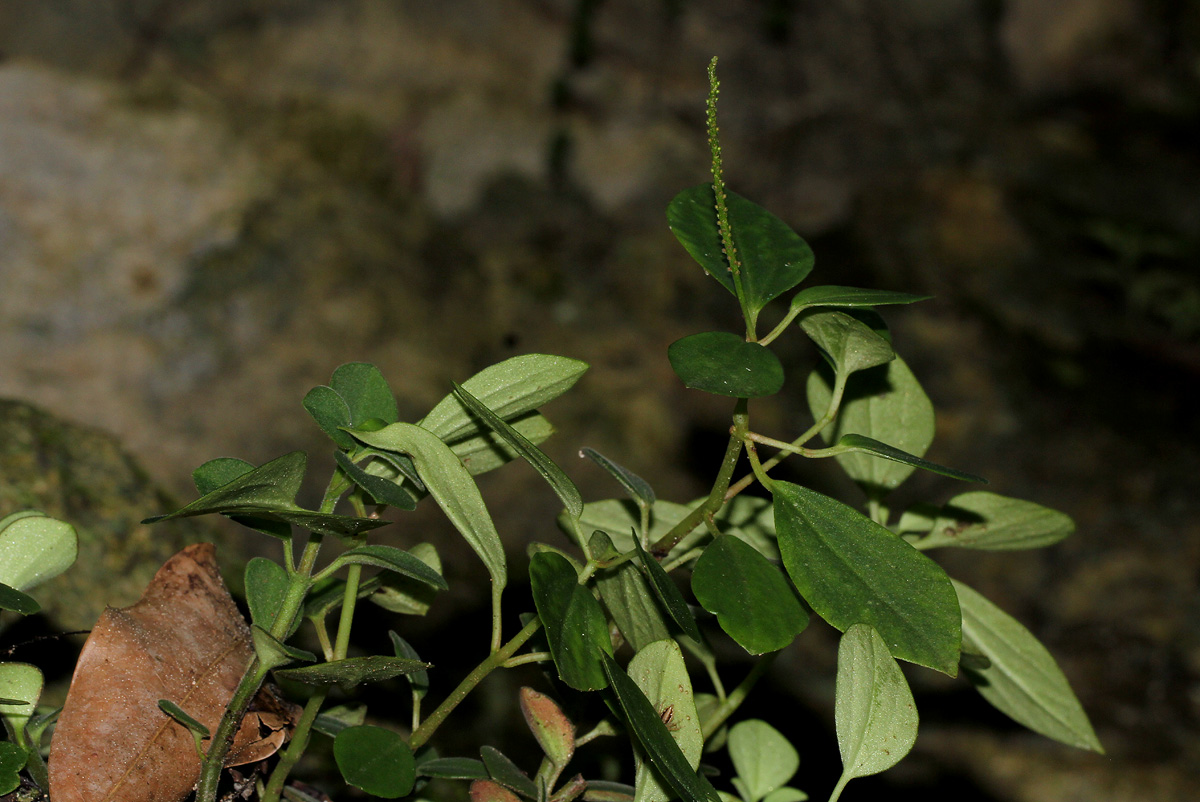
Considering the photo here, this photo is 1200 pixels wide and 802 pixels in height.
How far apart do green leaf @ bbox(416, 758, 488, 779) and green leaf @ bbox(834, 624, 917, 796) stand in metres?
0.26

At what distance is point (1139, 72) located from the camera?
439 cm

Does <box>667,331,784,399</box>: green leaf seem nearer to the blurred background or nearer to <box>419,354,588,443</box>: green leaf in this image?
<box>419,354,588,443</box>: green leaf

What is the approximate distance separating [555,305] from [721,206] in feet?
7.58

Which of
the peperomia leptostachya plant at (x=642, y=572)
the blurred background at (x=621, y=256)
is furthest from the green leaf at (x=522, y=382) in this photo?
the blurred background at (x=621, y=256)

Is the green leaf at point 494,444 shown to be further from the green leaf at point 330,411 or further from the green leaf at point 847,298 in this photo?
the green leaf at point 847,298

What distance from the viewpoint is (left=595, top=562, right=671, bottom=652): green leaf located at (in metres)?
0.62

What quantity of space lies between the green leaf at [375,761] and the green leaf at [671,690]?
6.2 inches

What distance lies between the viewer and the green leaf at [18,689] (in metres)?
0.62

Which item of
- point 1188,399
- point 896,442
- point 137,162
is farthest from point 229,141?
point 1188,399

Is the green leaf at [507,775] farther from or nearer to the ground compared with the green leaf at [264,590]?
nearer to the ground

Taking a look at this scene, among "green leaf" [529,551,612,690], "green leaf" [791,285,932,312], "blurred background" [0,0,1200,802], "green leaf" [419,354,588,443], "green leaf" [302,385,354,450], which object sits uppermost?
"green leaf" [791,285,932,312]

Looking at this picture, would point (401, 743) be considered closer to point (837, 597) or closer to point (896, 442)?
point (837, 597)

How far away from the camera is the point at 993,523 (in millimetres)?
749

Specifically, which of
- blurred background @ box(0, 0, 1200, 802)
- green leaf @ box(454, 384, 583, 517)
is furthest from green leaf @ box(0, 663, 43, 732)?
blurred background @ box(0, 0, 1200, 802)
